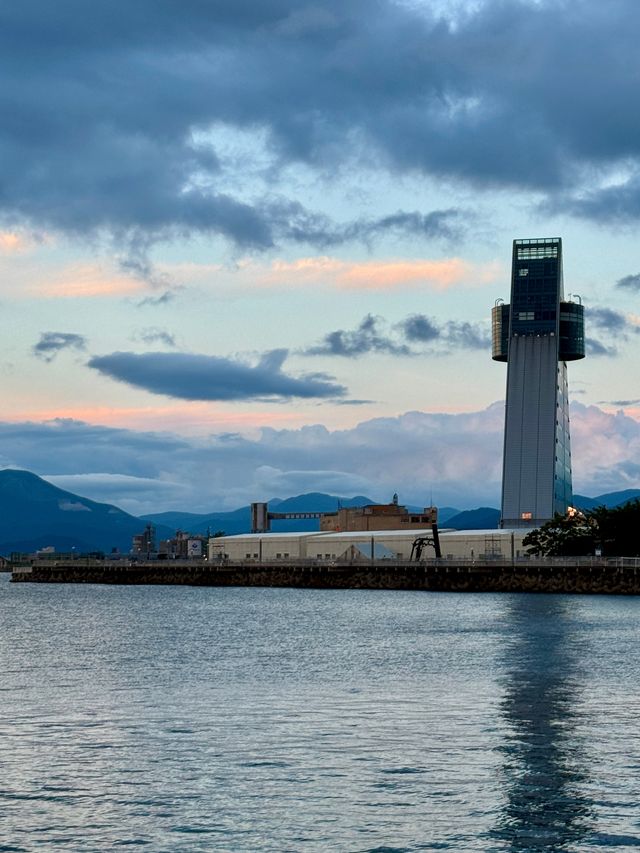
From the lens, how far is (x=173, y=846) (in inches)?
1066

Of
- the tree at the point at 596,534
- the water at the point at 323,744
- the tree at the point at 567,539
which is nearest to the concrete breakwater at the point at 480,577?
the tree at the point at 596,534

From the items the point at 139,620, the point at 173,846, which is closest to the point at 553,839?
the point at 173,846

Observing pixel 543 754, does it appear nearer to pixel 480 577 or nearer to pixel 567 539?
pixel 480 577

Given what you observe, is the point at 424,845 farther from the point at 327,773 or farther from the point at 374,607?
the point at 374,607

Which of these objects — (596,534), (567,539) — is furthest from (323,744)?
(567,539)

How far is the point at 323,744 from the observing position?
38.6m

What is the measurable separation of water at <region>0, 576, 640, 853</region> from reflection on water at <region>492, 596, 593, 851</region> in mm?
101

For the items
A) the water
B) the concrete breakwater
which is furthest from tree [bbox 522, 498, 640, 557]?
the water

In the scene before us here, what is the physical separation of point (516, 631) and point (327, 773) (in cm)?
5491

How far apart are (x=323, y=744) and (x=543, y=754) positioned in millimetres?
6710

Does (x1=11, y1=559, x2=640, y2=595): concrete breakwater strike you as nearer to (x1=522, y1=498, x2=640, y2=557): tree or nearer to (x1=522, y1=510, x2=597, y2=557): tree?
(x1=522, y1=498, x2=640, y2=557): tree

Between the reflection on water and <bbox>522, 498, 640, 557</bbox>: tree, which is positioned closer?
the reflection on water

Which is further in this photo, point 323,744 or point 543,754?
point 323,744

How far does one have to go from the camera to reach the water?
2838 cm
